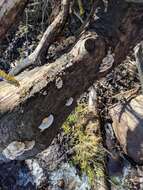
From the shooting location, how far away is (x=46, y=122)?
0.90 meters

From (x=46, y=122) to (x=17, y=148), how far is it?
0.31 feet

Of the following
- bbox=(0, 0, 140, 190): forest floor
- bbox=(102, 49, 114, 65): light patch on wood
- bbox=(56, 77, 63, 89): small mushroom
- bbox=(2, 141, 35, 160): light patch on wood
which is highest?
bbox=(56, 77, 63, 89): small mushroom

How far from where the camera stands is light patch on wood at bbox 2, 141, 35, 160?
2.99 ft

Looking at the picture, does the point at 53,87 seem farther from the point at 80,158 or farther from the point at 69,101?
the point at 80,158

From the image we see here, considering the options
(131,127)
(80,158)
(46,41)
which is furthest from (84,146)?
(46,41)

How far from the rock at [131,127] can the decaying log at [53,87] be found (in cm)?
52

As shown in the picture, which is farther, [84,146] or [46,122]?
[84,146]

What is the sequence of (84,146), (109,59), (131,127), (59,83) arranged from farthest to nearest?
1. (84,146)
2. (131,127)
3. (109,59)
4. (59,83)

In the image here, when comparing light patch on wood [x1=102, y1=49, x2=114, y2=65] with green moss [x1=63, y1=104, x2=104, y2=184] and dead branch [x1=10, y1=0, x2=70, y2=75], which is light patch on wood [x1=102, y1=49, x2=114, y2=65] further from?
green moss [x1=63, y1=104, x2=104, y2=184]

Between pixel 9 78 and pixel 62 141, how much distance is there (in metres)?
0.82

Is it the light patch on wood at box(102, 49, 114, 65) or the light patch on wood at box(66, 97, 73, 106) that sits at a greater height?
the light patch on wood at box(102, 49, 114, 65)

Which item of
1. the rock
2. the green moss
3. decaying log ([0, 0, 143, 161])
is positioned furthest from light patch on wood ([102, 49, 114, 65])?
the green moss

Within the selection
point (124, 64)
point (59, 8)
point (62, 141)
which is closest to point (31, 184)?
point (62, 141)

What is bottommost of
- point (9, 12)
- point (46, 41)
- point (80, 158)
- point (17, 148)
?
point (80, 158)
